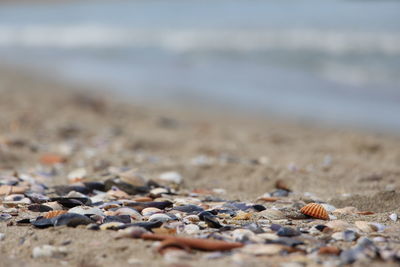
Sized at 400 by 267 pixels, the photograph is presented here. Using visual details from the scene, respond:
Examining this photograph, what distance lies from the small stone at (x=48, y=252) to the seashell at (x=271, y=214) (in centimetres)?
80

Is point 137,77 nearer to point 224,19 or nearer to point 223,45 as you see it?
point 223,45

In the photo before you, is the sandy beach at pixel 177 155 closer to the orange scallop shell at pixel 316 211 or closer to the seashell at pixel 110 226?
the seashell at pixel 110 226

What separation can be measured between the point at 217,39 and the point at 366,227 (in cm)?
1029

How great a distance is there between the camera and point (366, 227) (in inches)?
78.5

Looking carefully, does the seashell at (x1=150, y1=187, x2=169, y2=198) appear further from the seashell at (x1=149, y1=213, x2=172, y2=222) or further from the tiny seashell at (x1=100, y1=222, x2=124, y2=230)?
the tiny seashell at (x1=100, y1=222, x2=124, y2=230)

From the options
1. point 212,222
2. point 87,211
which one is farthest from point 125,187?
point 212,222

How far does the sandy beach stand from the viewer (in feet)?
6.13

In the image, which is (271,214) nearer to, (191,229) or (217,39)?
(191,229)

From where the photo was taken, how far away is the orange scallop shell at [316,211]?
2186 millimetres

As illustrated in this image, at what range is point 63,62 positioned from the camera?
1008 cm

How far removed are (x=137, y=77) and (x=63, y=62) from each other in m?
2.67

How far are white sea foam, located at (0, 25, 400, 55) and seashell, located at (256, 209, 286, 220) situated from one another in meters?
7.39

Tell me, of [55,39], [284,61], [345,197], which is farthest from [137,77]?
[55,39]

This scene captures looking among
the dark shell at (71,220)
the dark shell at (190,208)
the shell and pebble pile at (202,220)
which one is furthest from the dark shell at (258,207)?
the dark shell at (71,220)
